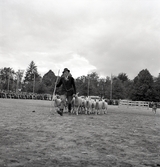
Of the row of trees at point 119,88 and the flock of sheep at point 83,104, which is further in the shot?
the row of trees at point 119,88

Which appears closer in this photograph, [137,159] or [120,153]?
[137,159]

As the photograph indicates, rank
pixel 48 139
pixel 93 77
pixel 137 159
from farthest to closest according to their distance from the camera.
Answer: pixel 93 77, pixel 48 139, pixel 137 159

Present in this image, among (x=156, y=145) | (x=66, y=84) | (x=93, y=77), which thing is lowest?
(x=156, y=145)

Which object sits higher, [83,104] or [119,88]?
[119,88]

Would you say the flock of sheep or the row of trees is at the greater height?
the row of trees

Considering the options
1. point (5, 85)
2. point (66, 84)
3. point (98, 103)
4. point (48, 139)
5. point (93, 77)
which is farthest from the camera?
point (93, 77)

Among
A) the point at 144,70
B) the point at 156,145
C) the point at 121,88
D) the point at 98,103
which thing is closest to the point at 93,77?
the point at 121,88

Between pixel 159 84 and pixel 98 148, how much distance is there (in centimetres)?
8707

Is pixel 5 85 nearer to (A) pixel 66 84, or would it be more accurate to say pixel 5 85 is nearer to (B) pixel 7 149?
(A) pixel 66 84

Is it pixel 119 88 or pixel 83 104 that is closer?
pixel 83 104

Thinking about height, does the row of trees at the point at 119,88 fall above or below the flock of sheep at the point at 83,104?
above

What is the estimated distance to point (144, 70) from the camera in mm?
88250

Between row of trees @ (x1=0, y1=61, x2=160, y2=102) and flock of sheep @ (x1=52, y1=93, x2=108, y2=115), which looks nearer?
flock of sheep @ (x1=52, y1=93, x2=108, y2=115)

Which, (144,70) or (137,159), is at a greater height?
(144,70)
